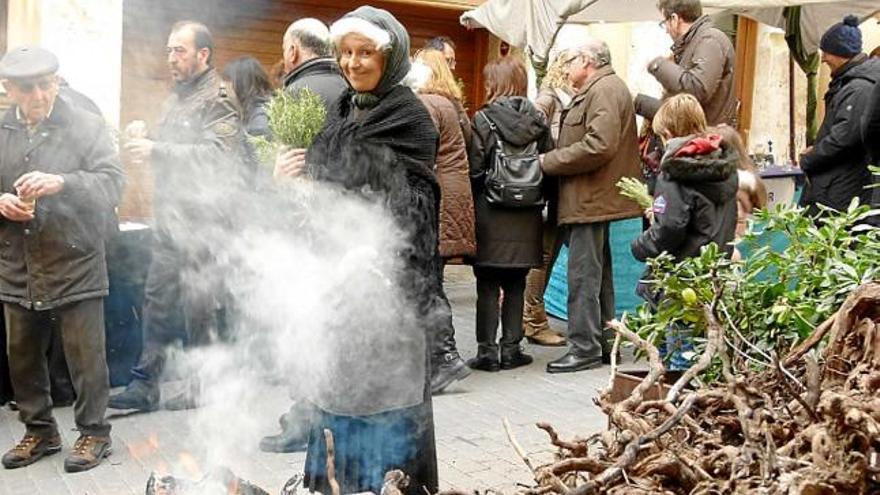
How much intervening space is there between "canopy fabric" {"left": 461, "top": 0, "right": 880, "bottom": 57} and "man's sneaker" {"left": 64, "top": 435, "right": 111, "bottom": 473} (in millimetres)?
4511

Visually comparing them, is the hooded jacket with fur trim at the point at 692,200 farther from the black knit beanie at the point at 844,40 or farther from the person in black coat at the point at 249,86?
the person in black coat at the point at 249,86

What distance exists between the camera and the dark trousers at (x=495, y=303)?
7.04 meters

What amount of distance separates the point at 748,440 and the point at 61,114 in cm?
397

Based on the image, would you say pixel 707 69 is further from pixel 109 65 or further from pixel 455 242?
pixel 109 65

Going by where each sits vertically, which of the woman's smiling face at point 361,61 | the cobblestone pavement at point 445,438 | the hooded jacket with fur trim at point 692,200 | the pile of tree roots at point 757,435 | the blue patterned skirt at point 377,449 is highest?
the woman's smiling face at point 361,61

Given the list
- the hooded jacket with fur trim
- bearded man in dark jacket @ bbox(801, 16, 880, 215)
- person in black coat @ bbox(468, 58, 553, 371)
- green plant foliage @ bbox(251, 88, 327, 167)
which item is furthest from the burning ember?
bearded man in dark jacket @ bbox(801, 16, 880, 215)

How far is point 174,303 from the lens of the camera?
5984 millimetres

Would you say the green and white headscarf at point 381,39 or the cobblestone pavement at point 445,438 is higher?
the green and white headscarf at point 381,39

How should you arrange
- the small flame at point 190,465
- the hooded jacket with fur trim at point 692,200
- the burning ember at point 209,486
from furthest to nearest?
the hooded jacket with fur trim at point 692,200 → the small flame at point 190,465 → the burning ember at point 209,486

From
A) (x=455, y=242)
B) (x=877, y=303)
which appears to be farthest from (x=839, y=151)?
(x=877, y=303)

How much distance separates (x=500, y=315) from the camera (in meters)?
7.52

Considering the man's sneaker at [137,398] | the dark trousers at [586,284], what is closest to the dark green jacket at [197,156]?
the man's sneaker at [137,398]

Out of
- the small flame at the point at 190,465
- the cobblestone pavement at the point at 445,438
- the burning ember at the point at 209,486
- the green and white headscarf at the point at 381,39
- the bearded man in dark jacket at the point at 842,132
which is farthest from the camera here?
the bearded man in dark jacket at the point at 842,132

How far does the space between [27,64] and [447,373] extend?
3.06m
